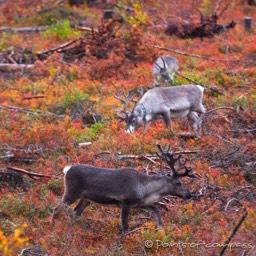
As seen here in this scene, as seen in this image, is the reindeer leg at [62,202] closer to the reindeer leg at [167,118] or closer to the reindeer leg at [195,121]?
the reindeer leg at [195,121]

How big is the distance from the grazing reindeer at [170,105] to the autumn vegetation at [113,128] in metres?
0.26

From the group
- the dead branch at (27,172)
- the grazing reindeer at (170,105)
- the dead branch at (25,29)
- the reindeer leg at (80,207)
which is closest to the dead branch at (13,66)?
the dead branch at (25,29)

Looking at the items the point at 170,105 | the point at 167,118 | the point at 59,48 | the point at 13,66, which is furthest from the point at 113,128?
the point at 59,48

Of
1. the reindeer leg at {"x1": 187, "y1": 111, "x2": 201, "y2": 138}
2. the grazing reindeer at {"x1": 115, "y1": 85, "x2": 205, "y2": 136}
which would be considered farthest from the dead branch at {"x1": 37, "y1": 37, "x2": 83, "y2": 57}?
the reindeer leg at {"x1": 187, "y1": 111, "x2": 201, "y2": 138}

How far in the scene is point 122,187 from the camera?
30.8ft

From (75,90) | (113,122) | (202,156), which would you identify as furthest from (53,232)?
(75,90)

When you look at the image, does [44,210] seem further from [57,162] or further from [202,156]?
[202,156]

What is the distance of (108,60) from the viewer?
61.2ft

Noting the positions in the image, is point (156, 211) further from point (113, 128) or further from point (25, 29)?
point (25, 29)

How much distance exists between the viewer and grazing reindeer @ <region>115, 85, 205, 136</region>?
47.8 feet

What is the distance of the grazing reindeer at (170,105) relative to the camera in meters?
14.6

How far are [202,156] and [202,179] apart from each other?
4.35 ft

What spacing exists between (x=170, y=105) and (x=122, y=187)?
5508 millimetres

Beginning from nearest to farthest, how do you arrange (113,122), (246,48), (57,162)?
(57,162), (113,122), (246,48)
